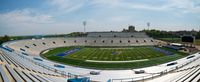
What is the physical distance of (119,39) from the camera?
7944 centimetres

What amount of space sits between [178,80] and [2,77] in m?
15.0

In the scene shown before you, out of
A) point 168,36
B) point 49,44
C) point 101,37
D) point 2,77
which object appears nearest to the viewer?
point 2,77

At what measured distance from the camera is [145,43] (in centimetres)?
7806

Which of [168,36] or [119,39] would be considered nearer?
[119,39]

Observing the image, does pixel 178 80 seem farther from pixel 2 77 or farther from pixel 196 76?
pixel 2 77

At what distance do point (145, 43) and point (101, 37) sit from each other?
697 inches

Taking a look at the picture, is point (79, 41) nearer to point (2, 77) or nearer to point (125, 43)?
point (125, 43)

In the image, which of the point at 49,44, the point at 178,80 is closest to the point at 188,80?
the point at 178,80

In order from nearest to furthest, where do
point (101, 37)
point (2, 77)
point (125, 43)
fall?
point (2, 77) < point (125, 43) < point (101, 37)

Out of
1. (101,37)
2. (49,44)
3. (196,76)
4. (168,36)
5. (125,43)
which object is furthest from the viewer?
(168,36)

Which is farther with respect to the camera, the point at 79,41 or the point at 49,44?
the point at 79,41

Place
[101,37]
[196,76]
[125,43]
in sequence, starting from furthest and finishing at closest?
[101,37]
[125,43]
[196,76]

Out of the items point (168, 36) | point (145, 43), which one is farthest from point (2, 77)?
point (168, 36)

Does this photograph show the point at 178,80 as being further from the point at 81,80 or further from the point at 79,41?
the point at 79,41
